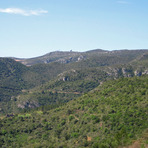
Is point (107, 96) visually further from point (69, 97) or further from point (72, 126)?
point (69, 97)

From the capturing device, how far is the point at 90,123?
214ft

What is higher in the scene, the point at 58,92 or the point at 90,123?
the point at 90,123

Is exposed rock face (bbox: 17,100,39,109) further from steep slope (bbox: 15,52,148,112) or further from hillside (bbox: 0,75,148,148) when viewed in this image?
hillside (bbox: 0,75,148,148)

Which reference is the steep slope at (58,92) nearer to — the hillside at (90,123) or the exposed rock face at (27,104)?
the exposed rock face at (27,104)

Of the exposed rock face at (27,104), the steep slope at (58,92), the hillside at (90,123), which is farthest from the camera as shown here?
the steep slope at (58,92)

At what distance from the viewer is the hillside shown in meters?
55.8

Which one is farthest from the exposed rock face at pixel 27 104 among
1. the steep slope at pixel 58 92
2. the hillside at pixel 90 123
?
the hillside at pixel 90 123

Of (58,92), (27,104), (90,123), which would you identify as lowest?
(27,104)

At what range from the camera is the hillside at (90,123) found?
55.8 meters

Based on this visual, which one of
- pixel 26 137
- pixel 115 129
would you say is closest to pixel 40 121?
pixel 26 137

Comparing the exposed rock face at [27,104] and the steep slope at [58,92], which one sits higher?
the steep slope at [58,92]

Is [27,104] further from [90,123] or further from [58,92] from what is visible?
[90,123]

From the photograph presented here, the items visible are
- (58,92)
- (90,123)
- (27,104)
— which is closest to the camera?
(90,123)

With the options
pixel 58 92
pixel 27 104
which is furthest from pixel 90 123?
pixel 58 92
